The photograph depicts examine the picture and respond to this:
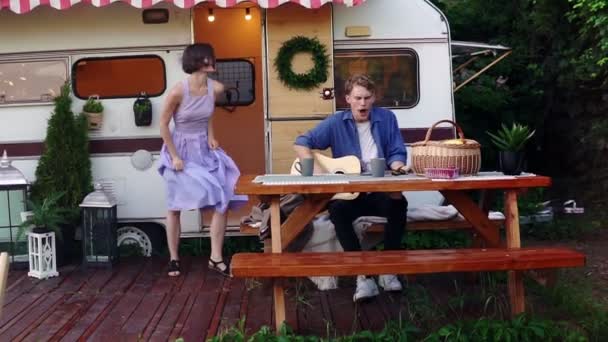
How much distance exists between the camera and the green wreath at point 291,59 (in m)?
5.50

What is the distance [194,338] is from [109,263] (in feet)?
6.48

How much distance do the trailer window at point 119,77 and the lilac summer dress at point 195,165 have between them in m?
0.82

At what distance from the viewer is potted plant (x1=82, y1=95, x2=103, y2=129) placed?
565 centimetres

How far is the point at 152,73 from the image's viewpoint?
5.77 meters

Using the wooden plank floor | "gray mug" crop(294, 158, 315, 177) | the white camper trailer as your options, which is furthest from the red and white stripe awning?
the wooden plank floor

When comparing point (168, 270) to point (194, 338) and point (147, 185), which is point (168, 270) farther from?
point (194, 338)

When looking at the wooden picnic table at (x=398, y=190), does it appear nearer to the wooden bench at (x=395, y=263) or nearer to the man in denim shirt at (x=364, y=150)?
the wooden bench at (x=395, y=263)

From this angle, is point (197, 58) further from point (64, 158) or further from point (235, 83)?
point (235, 83)

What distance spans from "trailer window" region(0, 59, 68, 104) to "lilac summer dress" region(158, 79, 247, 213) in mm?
1325

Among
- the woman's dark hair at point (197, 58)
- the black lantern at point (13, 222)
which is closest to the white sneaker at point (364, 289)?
the woman's dark hair at point (197, 58)

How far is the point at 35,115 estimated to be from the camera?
18.8ft

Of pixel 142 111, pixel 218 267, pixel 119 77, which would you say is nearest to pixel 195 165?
pixel 218 267

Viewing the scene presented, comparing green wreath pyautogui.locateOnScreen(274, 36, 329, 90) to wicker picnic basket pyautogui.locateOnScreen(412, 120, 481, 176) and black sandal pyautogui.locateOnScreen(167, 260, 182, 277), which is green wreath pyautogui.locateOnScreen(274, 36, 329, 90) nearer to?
black sandal pyautogui.locateOnScreen(167, 260, 182, 277)

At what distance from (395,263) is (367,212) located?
104cm
